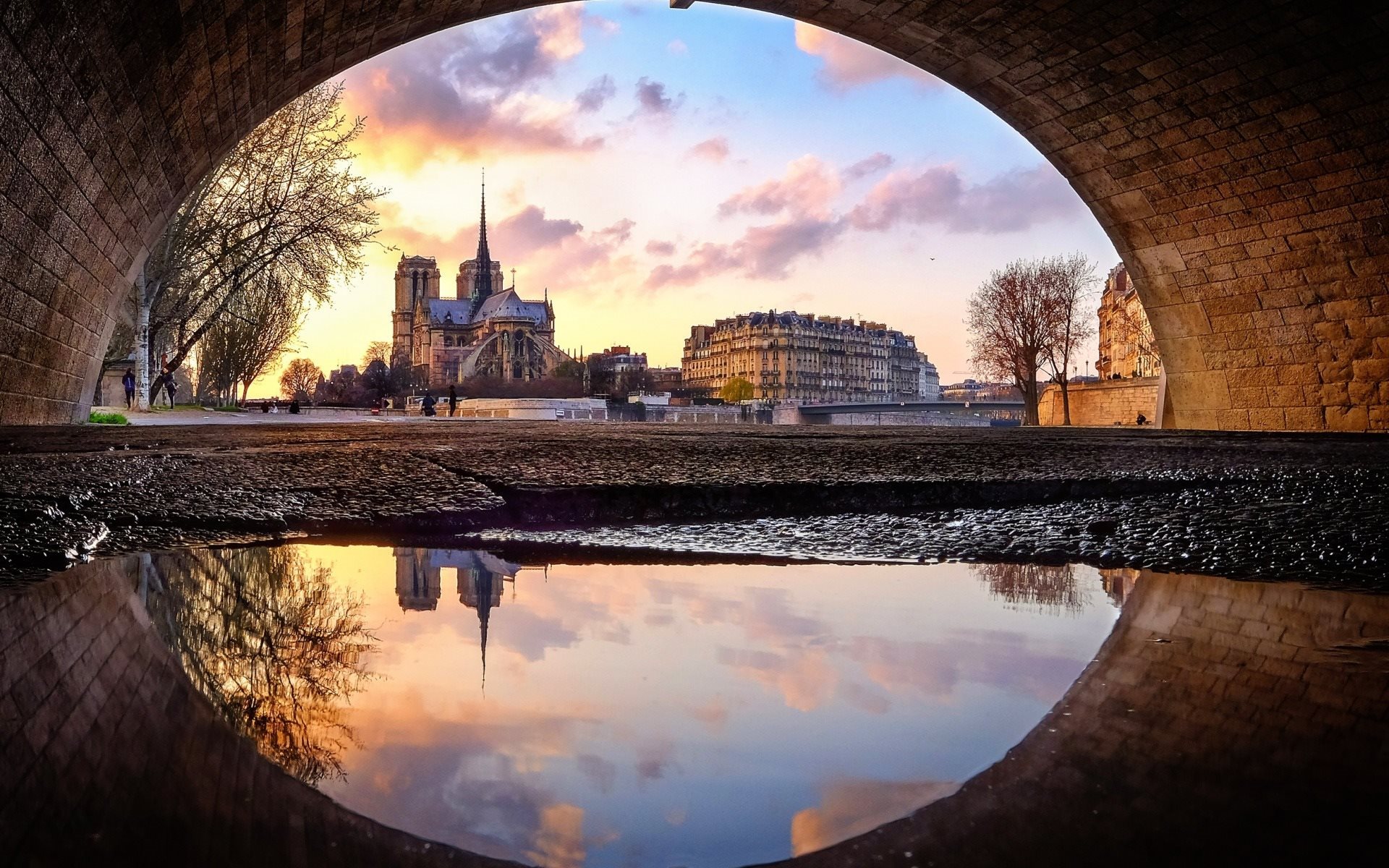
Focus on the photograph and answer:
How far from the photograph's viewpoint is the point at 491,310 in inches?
5797

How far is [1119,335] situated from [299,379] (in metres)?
93.9

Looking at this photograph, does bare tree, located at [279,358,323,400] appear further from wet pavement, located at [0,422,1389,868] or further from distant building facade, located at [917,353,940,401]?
wet pavement, located at [0,422,1389,868]

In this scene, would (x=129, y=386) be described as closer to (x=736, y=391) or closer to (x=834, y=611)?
(x=834, y=611)

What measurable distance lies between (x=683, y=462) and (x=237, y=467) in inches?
85.5

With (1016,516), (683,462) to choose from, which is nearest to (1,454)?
(683,462)

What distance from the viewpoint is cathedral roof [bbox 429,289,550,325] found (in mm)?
143125

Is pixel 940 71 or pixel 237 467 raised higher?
pixel 940 71

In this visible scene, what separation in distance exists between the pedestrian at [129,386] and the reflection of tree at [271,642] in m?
29.3

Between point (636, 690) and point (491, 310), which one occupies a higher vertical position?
point (491, 310)

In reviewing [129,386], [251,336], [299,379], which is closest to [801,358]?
[299,379]

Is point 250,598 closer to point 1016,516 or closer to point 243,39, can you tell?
point 1016,516

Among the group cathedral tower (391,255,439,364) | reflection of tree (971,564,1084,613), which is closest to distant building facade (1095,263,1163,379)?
reflection of tree (971,564,1084,613)

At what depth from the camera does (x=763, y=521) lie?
4.05 m

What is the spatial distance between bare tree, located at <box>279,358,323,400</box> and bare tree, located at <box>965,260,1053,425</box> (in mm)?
91651
